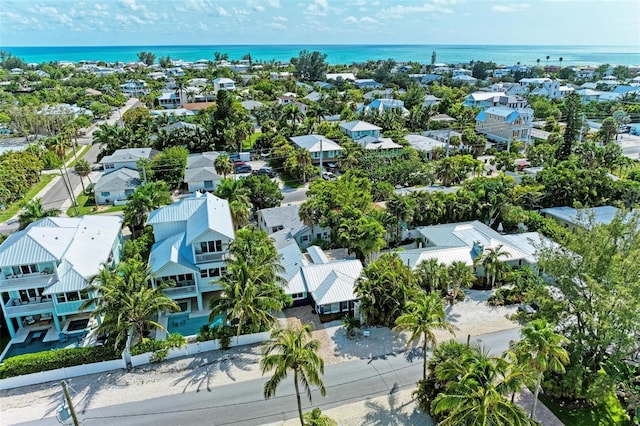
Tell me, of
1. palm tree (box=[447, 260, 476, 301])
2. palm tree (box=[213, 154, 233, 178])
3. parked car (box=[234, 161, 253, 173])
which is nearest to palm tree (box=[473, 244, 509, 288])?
palm tree (box=[447, 260, 476, 301])

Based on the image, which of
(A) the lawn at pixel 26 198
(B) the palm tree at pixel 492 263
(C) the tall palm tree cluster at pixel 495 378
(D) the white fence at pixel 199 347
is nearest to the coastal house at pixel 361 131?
(B) the palm tree at pixel 492 263

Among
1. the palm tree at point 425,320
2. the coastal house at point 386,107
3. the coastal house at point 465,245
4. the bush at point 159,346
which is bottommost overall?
the bush at point 159,346

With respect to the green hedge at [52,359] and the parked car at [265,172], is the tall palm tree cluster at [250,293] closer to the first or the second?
the green hedge at [52,359]

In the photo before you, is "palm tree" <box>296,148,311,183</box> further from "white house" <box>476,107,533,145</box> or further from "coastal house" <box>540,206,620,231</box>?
"white house" <box>476,107,533,145</box>

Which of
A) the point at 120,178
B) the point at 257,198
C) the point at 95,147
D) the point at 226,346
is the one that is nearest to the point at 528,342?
the point at 226,346

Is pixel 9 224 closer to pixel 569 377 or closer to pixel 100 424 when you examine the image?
pixel 100 424

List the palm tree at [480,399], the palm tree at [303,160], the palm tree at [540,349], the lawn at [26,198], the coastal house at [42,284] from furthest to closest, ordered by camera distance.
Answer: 1. the palm tree at [303,160]
2. the lawn at [26,198]
3. the coastal house at [42,284]
4. the palm tree at [540,349]
5. the palm tree at [480,399]

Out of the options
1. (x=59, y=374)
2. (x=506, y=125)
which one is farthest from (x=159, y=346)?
(x=506, y=125)
